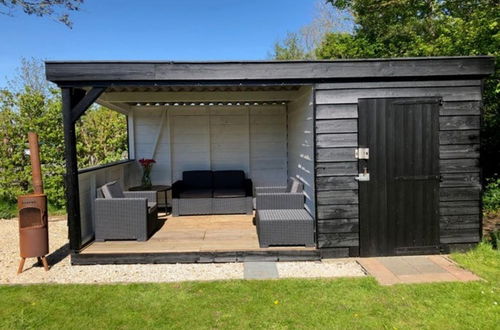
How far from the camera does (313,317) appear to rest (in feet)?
9.48

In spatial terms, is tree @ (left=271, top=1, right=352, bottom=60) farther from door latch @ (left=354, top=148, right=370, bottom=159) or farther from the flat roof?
door latch @ (left=354, top=148, right=370, bottom=159)

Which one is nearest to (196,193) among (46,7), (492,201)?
(46,7)

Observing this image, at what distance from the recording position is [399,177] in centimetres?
429

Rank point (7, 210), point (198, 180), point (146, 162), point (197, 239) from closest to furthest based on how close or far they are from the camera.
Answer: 1. point (197, 239)
2. point (146, 162)
3. point (198, 180)
4. point (7, 210)

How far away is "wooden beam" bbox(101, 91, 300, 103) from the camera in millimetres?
6332

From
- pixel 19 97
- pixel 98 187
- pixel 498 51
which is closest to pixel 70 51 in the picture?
pixel 19 97

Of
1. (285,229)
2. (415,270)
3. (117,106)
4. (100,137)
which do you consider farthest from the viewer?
(100,137)

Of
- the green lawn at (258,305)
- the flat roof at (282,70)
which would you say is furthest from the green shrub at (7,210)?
the flat roof at (282,70)

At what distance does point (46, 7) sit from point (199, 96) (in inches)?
108

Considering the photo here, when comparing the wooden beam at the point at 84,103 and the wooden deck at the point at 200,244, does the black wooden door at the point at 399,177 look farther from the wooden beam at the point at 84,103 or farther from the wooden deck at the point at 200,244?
the wooden beam at the point at 84,103

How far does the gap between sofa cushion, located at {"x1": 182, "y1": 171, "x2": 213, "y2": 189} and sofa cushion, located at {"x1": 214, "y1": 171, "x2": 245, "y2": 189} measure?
146mm

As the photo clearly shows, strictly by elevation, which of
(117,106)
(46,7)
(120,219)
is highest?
(46,7)

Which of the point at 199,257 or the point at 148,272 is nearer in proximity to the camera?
the point at 148,272

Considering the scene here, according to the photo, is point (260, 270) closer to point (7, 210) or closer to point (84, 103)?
point (84, 103)
